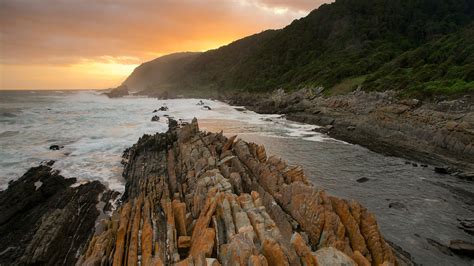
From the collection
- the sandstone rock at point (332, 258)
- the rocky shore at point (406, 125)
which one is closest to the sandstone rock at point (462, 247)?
the sandstone rock at point (332, 258)

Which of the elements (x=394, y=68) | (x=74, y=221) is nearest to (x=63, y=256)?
(x=74, y=221)

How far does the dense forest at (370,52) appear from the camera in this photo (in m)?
55.0

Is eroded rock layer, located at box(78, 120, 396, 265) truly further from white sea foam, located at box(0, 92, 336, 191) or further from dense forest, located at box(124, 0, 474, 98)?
dense forest, located at box(124, 0, 474, 98)

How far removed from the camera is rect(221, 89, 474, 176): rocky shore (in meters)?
30.1

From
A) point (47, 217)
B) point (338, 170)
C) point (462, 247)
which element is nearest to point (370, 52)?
point (338, 170)

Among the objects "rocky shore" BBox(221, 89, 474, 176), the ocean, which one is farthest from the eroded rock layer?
"rocky shore" BBox(221, 89, 474, 176)

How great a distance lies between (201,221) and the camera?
40.3 ft

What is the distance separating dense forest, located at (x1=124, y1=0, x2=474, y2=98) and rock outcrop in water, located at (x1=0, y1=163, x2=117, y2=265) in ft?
146

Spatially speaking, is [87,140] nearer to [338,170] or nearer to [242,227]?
[338,170]

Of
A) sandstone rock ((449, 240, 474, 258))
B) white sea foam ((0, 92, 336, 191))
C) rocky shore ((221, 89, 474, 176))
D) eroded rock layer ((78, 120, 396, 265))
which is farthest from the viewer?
rocky shore ((221, 89, 474, 176))

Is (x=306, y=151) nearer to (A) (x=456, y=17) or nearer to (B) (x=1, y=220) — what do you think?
(B) (x=1, y=220)

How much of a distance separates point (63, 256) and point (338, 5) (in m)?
145

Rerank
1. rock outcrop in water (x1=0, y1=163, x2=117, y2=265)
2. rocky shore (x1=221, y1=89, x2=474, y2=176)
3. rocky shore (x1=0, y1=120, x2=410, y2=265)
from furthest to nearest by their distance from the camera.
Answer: rocky shore (x1=221, y1=89, x2=474, y2=176) → rock outcrop in water (x1=0, y1=163, x2=117, y2=265) → rocky shore (x1=0, y1=120, x2=410, y2=265)

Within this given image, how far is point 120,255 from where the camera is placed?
37.4 ft
